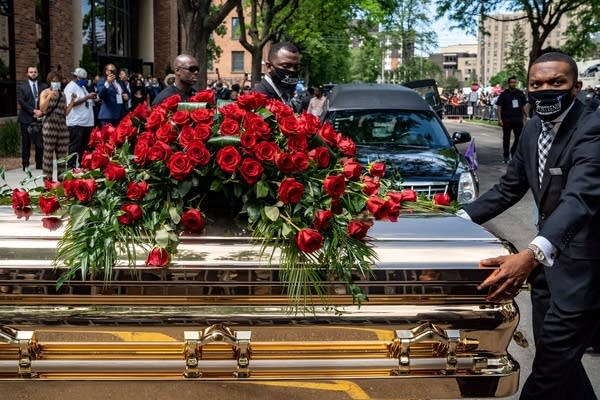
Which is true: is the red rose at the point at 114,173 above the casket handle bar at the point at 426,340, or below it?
above

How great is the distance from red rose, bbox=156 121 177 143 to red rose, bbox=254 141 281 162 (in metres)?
0.38

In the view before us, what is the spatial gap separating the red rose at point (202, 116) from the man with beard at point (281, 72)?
1.90 m

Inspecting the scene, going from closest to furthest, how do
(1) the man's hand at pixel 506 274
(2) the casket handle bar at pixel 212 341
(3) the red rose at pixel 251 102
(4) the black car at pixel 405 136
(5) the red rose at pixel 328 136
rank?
1. (2) the casket handle bar at pixel 212 341
2. (1) the man's hand at pixel 506 274
3. (3) the red rose at pixel 251 102
4. (5) the red rose at pixel 328 136
5. (4) the black car at pixel 405 136

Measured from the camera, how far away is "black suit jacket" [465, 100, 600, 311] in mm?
3102

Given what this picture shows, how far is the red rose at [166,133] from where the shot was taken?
3.17 metres

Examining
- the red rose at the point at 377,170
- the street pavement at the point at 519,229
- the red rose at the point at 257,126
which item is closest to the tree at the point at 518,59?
the street pavement at the point at 519,229

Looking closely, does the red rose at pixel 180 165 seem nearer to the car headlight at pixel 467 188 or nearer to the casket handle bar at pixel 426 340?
the casket handle bar at pixel 426 340

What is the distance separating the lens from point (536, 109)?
3.52 meters

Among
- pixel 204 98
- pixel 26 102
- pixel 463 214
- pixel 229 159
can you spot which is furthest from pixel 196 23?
pixel 229 159

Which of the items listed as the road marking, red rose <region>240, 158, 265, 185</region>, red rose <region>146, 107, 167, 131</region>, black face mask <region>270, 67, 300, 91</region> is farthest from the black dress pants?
black face mask <region>270, 67, 300, 91</region>

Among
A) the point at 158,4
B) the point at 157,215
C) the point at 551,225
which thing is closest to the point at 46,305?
the point at 157,215

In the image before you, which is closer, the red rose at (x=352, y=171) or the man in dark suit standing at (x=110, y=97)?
the red rose at (x=352, y=171)

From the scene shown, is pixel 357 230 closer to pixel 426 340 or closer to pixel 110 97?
pixel 426 340

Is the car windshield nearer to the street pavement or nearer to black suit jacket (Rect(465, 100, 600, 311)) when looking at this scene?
the street pavement
